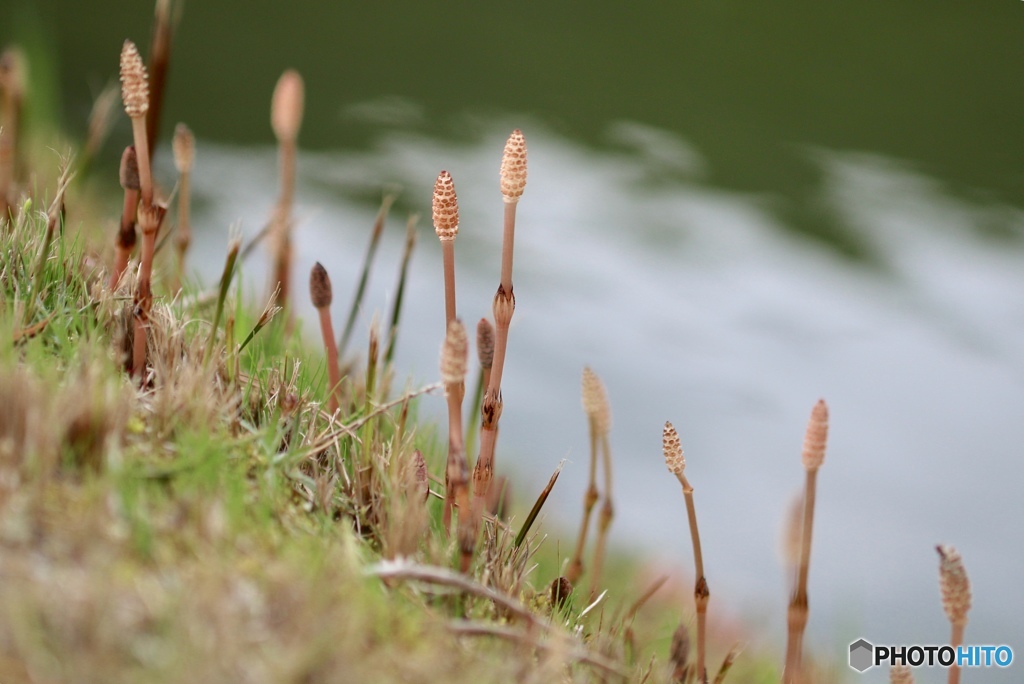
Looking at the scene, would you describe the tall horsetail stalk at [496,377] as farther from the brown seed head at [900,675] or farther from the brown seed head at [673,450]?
the brown seed head at [900,675]

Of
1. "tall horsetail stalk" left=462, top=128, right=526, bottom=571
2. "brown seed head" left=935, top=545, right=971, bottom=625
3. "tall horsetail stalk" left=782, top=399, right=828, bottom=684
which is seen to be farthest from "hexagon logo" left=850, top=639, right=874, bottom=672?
"tall horsetail stalk" left=462, top=128, right=526, bottom=571

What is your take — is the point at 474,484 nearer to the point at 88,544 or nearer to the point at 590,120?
the point at 88,544

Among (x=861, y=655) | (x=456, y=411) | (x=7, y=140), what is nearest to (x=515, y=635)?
(x=456, y=411)

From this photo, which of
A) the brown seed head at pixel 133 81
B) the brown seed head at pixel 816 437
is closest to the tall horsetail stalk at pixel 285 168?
the brown seed head at pixel 133 81

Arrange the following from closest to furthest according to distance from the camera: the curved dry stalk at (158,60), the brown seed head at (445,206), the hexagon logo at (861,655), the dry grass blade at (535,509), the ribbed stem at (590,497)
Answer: the brown seed head at (445,206) → the dry grass blade at (535,509) → the ribbed stem at (590,497) → the hexagon logo at (861,655) → the curved dry stalk at (158,60)

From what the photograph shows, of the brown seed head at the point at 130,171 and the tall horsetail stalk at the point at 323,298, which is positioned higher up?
Result: the brown seed head at the point at 130,171

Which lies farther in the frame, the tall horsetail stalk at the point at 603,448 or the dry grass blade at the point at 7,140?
the dry grass blade at the point at 7,140

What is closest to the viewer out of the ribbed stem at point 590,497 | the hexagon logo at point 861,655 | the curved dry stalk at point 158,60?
the ribbed stem at point 590,497
